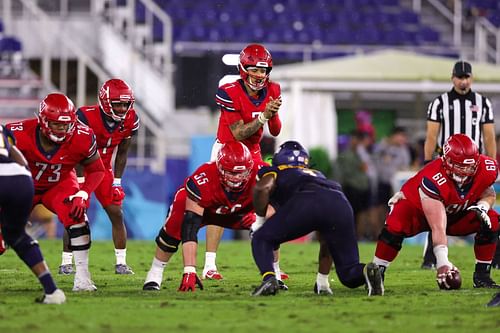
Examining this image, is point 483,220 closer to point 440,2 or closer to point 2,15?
point 2,15

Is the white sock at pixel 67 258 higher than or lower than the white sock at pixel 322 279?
lower

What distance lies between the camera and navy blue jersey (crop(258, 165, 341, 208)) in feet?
24.5

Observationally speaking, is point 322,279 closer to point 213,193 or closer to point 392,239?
point 392,239

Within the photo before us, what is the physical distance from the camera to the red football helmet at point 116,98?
368 inches

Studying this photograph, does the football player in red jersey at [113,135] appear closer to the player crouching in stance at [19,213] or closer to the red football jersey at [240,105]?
the red football jersey at [240,105]

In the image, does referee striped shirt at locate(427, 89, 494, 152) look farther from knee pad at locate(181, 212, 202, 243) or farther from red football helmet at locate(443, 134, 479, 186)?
knee pad at locate(181, 212, 202, 243)

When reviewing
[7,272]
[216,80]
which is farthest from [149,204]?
[7,272]

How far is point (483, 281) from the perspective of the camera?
8.40 meters

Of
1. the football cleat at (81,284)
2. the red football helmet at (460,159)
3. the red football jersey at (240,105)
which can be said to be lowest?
the football cleat at (81,284)

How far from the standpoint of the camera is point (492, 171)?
8289 mm

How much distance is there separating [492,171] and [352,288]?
1.42m

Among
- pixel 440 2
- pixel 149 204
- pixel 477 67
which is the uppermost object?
pixel 440 2

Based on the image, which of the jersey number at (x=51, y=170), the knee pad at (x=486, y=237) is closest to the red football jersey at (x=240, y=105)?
the jersey number at (x=51, y=170)

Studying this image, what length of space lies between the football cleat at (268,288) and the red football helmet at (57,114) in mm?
1780
